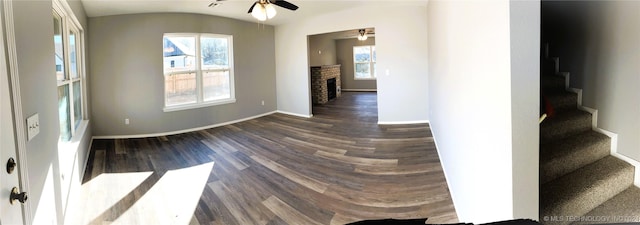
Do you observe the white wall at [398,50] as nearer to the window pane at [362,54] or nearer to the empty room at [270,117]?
the empty room at [270,117]

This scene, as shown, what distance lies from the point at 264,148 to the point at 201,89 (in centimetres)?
246

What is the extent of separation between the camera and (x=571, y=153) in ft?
6.89

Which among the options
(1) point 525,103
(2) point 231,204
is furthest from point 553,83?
(2) point 231,204

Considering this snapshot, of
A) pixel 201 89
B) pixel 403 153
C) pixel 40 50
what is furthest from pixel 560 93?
pixel 201 89

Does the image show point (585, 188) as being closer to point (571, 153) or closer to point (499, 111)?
point (571, 153)

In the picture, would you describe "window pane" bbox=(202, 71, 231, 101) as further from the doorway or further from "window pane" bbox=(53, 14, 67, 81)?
the doorway

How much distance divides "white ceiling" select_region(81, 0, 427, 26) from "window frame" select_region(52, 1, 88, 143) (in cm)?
49

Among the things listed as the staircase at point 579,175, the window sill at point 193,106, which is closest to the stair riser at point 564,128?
the staircase at point 579,175

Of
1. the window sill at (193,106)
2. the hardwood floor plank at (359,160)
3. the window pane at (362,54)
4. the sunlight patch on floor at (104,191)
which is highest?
the window pane at (362,54)

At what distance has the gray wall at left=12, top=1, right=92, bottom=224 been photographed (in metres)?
1.50

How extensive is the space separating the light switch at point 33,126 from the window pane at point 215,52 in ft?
15.8

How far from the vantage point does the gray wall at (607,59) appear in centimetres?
216

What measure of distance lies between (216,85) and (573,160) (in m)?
5.94

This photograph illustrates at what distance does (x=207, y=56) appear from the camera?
6406 millimetres
